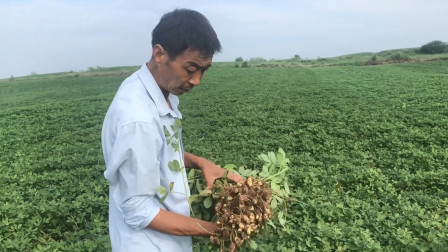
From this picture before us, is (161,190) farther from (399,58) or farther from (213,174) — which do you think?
(399,58)

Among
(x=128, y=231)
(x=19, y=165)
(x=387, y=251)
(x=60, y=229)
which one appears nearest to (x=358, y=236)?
(x=387, y=251)

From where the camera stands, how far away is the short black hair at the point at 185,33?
1366 millimetres

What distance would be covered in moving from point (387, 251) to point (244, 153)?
339 cm

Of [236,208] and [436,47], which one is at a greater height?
[436,47]

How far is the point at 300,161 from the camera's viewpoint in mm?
5711

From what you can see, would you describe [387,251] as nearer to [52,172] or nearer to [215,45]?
[215,45]

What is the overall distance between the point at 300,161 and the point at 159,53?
181 inches

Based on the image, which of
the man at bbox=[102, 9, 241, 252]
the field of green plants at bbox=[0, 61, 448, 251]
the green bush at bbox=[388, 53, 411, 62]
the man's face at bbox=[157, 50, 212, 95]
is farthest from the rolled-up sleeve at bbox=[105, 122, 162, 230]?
the green bush at bbox=[388, 53, 411, 62]

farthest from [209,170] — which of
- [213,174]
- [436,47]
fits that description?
[436,47]

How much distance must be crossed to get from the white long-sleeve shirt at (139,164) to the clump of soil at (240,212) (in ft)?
0.59

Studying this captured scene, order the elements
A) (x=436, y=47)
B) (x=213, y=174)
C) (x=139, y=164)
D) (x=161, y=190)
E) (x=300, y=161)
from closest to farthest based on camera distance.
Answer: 1. (x=139, y=164)
2. (x=161, y=190)
3. (x=213, y=174)
4. (x=300, y=161)
5. (x=436, y=47)

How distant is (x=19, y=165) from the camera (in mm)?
6215

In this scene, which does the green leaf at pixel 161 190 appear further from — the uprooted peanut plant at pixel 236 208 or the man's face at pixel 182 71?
the man's face at pixel 182 71

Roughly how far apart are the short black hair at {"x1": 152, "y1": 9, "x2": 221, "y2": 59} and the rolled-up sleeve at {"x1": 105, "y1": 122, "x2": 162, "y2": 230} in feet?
1.06
